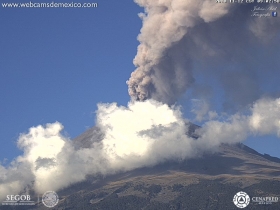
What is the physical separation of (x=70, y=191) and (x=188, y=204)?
167 feet

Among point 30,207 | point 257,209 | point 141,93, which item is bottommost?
point 257,209

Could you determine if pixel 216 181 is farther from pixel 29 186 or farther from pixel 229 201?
pixel 29 186

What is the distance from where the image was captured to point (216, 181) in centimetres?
18850

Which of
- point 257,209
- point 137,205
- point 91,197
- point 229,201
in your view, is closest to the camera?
point 257,209

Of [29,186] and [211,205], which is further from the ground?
[29,186]

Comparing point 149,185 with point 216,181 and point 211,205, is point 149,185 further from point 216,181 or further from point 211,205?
point 211,205

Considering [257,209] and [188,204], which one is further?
[188,204]

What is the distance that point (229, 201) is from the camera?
15825 cm

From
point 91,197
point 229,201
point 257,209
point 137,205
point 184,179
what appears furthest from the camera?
point 184,179

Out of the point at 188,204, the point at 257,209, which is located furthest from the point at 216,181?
the point at 257,209

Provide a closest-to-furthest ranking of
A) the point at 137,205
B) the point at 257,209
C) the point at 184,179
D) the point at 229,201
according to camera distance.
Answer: the point at 257,209
the point at 229,201
the point at 137,205
the point at 184,179

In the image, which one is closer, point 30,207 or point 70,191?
point 30,207

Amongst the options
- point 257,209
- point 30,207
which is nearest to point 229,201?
point 257,209

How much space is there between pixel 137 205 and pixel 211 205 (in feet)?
→ 75.1
